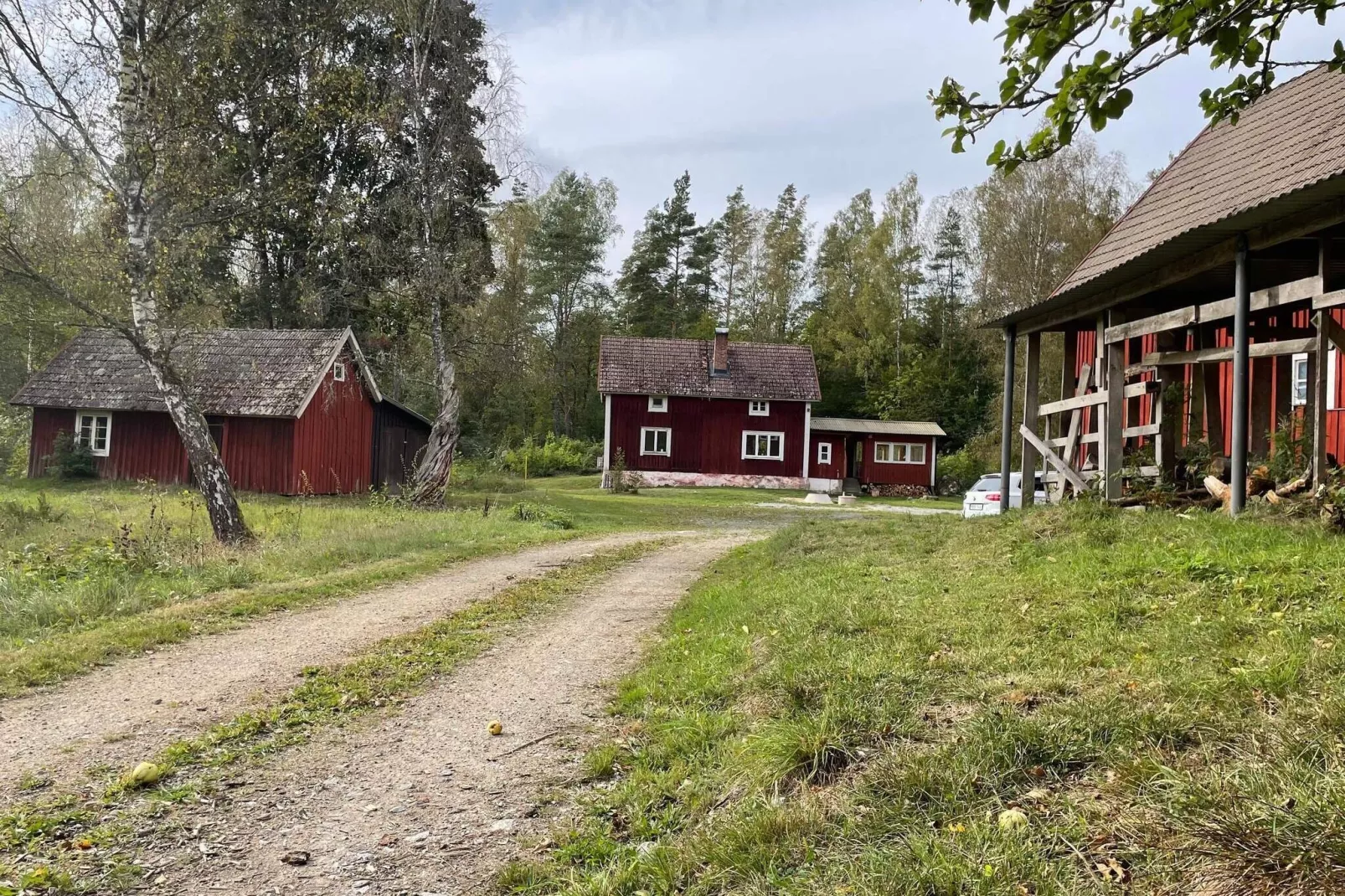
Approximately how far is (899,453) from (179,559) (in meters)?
35.2

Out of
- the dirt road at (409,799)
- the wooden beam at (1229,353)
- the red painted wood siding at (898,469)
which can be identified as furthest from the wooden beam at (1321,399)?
the red painted wood siding at (898,469)

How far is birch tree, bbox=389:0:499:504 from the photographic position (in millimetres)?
23625

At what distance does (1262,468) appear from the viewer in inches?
383

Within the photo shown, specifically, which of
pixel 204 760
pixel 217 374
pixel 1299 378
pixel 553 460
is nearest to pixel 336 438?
pixel 217 374

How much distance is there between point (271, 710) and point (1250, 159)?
41.6 feet

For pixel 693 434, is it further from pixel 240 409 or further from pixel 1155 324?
pixel 1155 324

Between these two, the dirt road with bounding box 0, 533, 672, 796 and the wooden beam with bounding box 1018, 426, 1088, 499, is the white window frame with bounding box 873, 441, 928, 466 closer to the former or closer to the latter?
the wooden beam with bounding box 1018, 426, 1088, 499

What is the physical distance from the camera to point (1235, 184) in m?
10.9

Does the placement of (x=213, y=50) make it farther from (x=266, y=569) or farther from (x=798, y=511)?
(x=798, y=511)

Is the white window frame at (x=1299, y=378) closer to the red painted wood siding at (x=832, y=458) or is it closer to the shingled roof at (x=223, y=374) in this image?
the shingled roof at (x=223, y=374)

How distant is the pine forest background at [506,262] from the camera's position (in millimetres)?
16266

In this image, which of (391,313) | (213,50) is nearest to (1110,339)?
(213,50)

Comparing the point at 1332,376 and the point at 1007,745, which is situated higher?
the point at 1332,376

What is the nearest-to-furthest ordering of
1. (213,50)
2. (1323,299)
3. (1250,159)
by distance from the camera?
(1323,299), (1250,159), (213,50)
